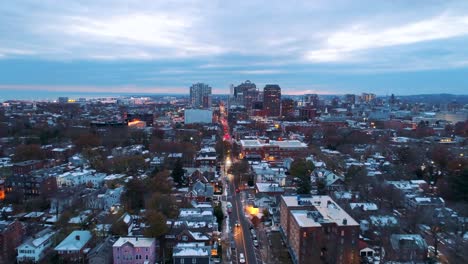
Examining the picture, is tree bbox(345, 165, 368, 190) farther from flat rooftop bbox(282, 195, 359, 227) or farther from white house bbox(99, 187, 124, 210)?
white house bbox(99, 187, 124, 210)

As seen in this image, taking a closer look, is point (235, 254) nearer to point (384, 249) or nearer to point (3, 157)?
point (384, 249)

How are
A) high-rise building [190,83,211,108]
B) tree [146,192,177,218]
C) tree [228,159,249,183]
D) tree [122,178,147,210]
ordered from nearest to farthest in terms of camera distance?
1. tree [146,192,177,218]
2. tree [122,178,147,210]
3. tree [228,159,249,183]
4. high-rise building [190,83,211,108]

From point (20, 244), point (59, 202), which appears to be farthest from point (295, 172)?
point (20, 244)

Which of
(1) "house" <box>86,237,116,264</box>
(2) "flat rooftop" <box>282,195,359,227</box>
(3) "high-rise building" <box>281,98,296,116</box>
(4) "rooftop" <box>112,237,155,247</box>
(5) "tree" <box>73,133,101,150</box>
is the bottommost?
(1) "house" <box>86,237,116,264</box>

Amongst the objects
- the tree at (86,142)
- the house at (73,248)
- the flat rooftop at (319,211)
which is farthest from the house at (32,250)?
the tree at (86,142)

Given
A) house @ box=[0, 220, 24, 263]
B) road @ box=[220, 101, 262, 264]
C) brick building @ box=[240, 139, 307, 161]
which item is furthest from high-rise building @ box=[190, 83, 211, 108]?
house @ box=[0, 220, 24, 263]

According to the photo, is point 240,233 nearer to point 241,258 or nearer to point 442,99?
point 241,258

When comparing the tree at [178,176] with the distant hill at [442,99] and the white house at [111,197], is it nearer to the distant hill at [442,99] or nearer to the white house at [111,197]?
the white house at [111,197]
